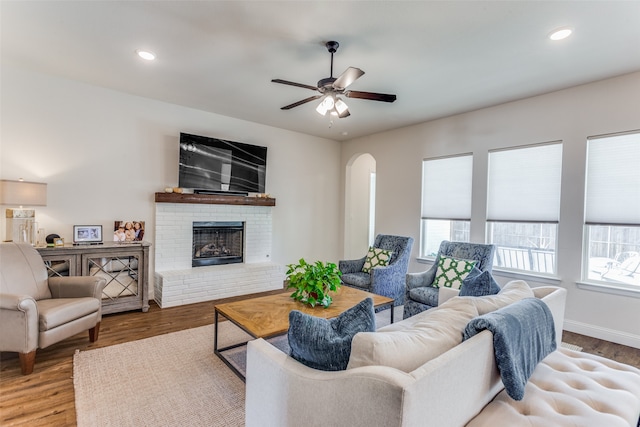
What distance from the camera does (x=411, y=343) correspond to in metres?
1.20

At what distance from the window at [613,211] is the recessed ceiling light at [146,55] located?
4544 mm

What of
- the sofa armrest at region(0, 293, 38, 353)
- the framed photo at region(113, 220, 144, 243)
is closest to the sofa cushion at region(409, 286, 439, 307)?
the sofa armrest at region(0, 293, 38, 353)

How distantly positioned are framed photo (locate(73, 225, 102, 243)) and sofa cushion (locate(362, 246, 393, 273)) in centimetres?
333

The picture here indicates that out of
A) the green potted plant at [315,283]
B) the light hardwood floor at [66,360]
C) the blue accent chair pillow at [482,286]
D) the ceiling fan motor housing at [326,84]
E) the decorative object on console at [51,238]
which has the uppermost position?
the ceiling fan motor housing at [326,84]

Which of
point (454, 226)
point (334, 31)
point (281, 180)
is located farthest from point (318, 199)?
point (334, 31)

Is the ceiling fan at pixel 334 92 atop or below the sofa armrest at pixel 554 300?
atop

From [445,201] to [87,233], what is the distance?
470cm

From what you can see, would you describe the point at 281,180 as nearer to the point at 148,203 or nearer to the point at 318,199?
the point at 318,199

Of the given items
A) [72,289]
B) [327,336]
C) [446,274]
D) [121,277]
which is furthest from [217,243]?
[327,336]

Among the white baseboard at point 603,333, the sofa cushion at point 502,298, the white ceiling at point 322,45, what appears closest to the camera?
the sofa cushion at point 502,298

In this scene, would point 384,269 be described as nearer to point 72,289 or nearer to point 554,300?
point 554,300

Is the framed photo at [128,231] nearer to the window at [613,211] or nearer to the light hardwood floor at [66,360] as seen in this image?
the light hardwood floor at [66,360]

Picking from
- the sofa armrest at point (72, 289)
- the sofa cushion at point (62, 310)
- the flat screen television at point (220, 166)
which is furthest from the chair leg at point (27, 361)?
the flat screen television at point (220, 166)

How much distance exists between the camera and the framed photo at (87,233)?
352 centimetres
